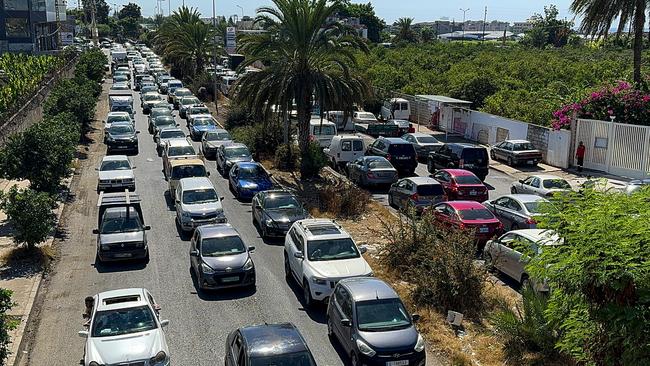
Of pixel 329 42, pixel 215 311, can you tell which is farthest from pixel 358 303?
pixel 329 42

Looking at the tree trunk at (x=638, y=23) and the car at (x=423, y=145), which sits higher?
the tree trunk at (x=638, y=23)

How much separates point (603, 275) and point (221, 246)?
38.1 feet

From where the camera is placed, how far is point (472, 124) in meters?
42.8

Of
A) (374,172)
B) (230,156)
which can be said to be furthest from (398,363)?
(230,156)

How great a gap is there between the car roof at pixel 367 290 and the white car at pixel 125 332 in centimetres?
383

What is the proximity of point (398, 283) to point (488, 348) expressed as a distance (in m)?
4.22

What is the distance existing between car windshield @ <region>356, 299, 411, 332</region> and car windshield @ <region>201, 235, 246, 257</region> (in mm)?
5508

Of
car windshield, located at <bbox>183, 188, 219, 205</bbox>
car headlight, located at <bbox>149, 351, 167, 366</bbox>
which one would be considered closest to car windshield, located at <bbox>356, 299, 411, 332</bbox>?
car headlight, located at <bbox>149, 351, 167, 366</bbox>

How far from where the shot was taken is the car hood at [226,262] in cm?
1666

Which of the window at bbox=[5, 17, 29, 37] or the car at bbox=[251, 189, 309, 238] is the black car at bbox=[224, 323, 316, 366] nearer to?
the car at bbox=[251, 189, 309, 238]

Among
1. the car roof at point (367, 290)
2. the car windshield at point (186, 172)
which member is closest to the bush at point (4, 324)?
the car roof at point (367, 290)

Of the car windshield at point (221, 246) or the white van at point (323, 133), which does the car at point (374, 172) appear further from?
the car windshield at point (221, 246)

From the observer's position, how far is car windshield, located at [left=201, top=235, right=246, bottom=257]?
17188mm

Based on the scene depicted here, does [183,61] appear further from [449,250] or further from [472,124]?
[449,250]
